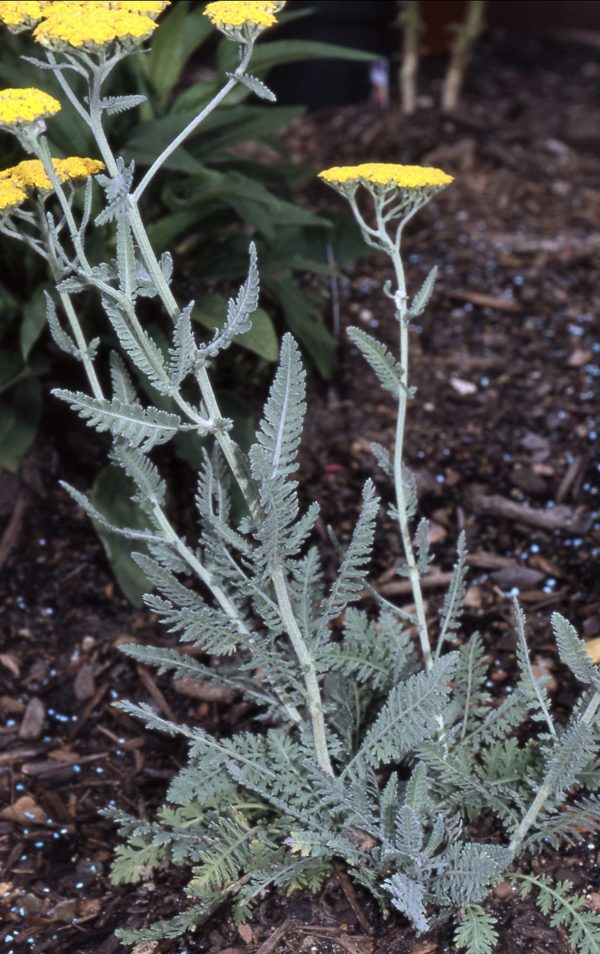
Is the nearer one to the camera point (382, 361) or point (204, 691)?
point (382, 361)

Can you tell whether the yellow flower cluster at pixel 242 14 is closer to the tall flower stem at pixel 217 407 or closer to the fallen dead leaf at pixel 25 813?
the tall flower stem at pixel 217 407

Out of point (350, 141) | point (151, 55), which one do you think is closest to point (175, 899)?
point (151, 55)

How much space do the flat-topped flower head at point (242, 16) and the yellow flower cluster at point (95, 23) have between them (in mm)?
62

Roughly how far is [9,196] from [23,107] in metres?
0.18

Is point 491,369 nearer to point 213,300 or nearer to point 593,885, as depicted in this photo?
point 213,300

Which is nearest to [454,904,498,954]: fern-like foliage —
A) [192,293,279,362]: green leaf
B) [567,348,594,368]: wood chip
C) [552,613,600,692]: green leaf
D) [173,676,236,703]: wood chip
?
[552,613,600,692]: green leaf

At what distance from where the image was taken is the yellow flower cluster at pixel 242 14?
119 cm

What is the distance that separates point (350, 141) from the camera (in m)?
3.89

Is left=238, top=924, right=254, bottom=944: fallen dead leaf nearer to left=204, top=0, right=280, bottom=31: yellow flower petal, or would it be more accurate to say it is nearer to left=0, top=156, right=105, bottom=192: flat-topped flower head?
left=0, top=156, right=105, bottom=192: flat-topped flower head

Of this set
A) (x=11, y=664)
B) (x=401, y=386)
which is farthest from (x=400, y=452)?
(x=11, y=664)

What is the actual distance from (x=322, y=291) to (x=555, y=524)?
1021mm

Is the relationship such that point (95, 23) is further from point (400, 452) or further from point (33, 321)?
point (33, 321)

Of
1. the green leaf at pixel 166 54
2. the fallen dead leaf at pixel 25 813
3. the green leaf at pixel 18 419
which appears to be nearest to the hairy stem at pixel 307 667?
the fallen dead leaf at pixel 25 813

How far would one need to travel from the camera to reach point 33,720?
2.10 m
